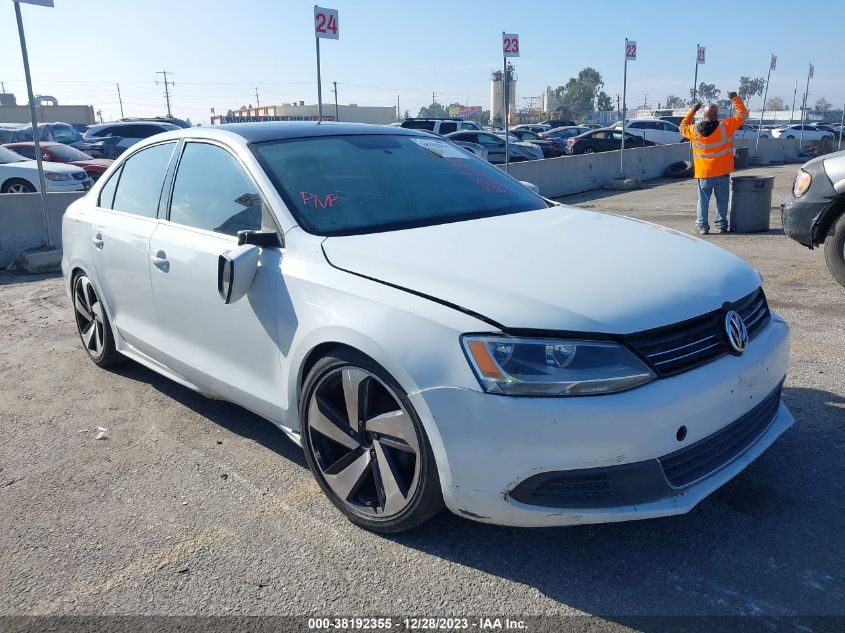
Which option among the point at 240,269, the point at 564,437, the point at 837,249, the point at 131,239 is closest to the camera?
the point at 564,437

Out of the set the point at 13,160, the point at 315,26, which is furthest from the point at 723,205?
the point at 13,160

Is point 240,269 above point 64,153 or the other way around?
above

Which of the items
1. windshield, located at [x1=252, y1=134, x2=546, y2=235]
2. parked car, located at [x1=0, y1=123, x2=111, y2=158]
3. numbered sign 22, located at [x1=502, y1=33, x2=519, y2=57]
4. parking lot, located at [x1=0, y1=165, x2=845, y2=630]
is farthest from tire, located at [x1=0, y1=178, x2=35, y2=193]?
windshield, located at [x1=252, y1=134, x2=546, y2=235]

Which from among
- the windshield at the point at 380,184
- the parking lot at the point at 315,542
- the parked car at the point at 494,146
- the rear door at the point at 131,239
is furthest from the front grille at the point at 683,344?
the parked car at the point at 494,146

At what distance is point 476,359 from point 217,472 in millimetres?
1793

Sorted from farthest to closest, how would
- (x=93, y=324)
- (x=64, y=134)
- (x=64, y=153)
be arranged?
(x=64, y=134) → (x=64, y=153) → (x=93, y=324)

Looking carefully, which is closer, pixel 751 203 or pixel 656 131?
pixel 751 203

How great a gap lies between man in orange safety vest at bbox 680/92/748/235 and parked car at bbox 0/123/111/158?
15835 mm

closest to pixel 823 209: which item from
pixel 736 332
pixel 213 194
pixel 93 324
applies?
pixel 736 332

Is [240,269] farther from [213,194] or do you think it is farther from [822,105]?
[822,105]

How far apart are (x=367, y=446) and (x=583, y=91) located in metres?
170

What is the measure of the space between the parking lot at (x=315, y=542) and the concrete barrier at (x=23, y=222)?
233 inches

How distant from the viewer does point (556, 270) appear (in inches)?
114

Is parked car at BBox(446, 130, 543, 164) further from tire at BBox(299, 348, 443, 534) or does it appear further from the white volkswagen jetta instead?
tire at BBox(299, 348, 443, 534)
